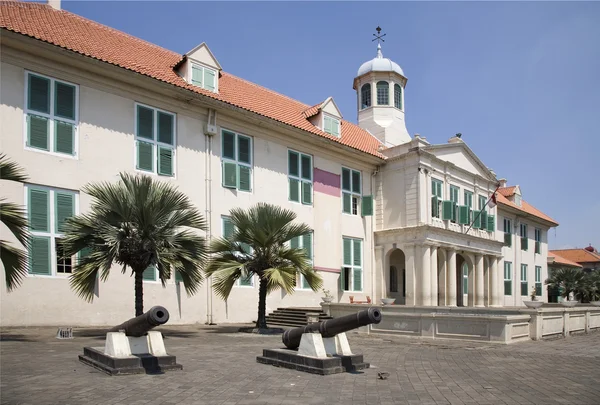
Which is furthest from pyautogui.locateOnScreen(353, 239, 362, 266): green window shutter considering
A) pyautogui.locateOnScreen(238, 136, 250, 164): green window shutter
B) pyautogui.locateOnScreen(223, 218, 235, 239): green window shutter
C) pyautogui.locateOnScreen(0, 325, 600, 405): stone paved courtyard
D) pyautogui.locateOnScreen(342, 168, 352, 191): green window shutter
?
pyautogui.locateOnScreen(0, 325, 600, 405): stone paved courtyard

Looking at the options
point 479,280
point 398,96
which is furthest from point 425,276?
point 398,96

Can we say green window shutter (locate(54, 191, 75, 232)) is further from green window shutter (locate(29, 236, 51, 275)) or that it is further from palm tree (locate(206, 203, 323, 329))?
palm tree (locate(206, 203, 323, 329))

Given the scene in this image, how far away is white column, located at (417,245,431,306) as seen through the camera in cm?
2745

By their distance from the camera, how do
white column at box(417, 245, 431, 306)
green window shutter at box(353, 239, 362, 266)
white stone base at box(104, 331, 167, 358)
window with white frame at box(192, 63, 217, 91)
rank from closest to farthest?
1. white stone base at box(104, 331, 167, 358)
2. window with white frame at box(192, 63, 217, 91)
3. white column at box(417, 245, 431, 306)
4. green window shutter at box(353, 239, 362, 266)

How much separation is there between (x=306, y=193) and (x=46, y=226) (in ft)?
40.2

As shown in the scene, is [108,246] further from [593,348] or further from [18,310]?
[593,348]

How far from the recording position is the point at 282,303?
24297 millimetres

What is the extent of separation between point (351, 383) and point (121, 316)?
11458 mm

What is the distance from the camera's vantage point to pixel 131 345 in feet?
31.1

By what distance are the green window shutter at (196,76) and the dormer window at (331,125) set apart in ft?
24.6

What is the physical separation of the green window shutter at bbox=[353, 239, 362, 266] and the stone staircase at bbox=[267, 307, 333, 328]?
19.1 ft

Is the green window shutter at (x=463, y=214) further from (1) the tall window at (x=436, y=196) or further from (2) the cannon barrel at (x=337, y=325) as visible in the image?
(2) the cannon barrel at (x=337, y=325)

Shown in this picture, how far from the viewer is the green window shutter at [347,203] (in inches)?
1101

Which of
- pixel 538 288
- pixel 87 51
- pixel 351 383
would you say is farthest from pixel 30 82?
pixel 538 288
